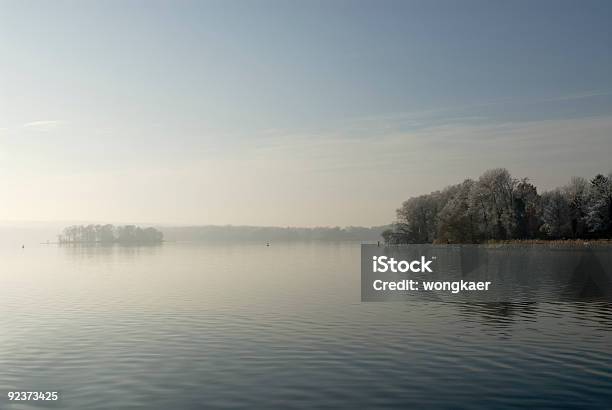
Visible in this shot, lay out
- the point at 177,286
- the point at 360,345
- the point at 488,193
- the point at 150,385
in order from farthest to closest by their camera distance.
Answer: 1. the point at 488,193
2. the point at 177,286
3. the point at 360,345
4. the point at 150,385

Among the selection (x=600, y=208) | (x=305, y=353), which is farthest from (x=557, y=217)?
(x=305, y=353)

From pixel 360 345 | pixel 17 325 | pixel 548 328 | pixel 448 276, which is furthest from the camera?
pixel 448 276

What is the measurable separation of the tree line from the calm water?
400 ft

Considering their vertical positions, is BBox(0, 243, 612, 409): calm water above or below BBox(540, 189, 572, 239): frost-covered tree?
below

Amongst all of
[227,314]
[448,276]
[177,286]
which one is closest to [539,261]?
[448,276]

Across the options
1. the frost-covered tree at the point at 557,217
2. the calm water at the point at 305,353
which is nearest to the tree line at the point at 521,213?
the frost-covered tree at the point at 557,217

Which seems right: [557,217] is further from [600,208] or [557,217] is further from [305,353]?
[305,353]

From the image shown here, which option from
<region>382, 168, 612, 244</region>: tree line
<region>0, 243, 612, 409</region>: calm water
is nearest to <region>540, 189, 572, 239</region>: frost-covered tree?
<region>382, 168, 612, 244</region>: tree line

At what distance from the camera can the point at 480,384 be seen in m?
32.1

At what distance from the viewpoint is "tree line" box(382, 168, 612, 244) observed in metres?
182

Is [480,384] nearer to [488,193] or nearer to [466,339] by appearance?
[466,339]

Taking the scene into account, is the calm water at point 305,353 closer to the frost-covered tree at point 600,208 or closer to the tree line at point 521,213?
the tree line at point 521,213

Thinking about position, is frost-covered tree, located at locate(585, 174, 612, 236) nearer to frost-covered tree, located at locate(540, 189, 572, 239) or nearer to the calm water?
frost-covered tree, located at locate(540, 189, 572, 239)

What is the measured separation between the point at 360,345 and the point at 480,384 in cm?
1241
